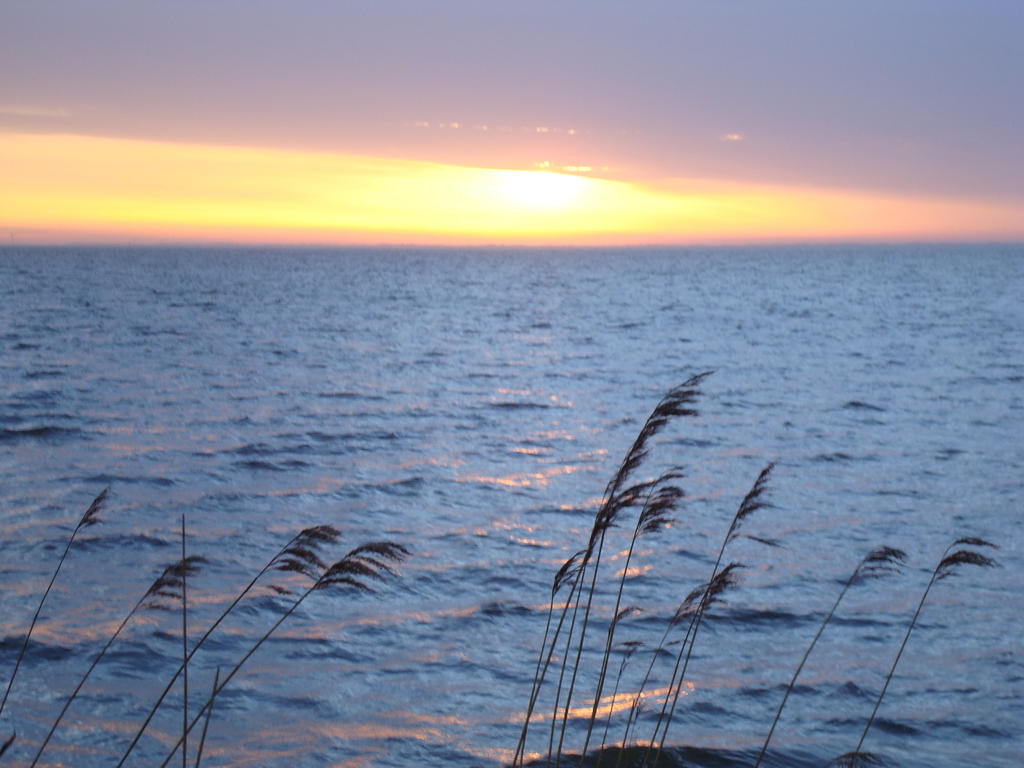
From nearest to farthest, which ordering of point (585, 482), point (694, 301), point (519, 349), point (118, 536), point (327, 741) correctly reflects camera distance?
point (327, 741) < point (118, 536) < point (585, 482) < point (519, 349) < point (694, 301)

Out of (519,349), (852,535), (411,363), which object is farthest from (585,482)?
(519,349)

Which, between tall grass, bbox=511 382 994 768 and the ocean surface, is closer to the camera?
tall grass, bbox=511 382 994 768

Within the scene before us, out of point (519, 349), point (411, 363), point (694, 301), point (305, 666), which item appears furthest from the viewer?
point (694, 301)

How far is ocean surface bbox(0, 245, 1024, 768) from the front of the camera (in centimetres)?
823

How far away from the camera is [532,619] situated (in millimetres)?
10875

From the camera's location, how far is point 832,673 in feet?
30.9

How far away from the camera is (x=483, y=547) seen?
13.5m

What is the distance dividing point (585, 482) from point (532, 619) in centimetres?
699

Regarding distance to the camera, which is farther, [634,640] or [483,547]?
[483,547]

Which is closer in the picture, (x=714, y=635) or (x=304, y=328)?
(x=714, y=635)

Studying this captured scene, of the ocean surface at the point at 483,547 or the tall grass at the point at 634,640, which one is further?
the ocean surface at the point at 483,547

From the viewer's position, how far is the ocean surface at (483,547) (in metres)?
8.23

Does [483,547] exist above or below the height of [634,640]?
below

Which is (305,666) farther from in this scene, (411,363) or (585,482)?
(411,363)
